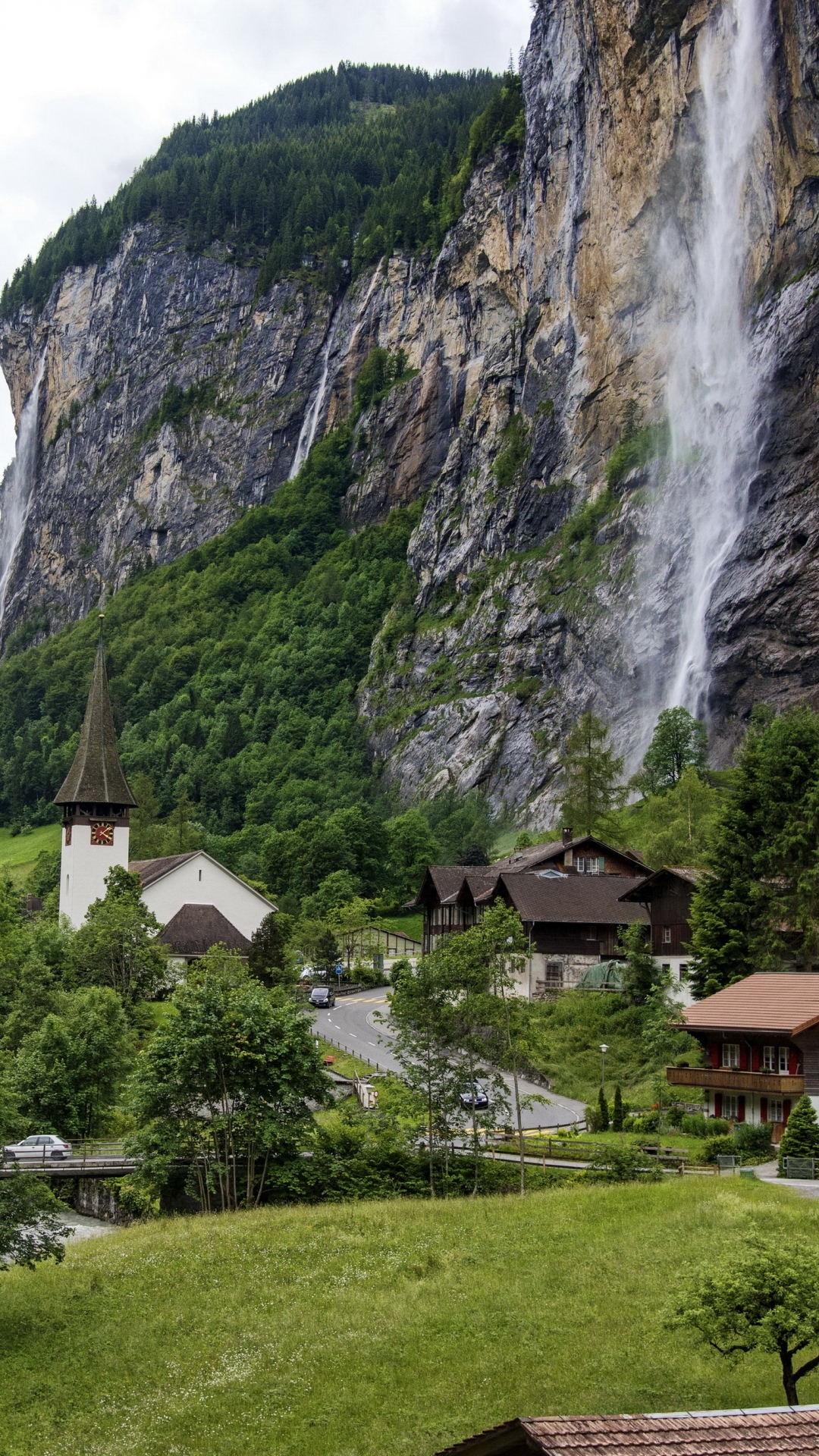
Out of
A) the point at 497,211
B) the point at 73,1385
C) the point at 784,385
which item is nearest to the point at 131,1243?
the point at 73,1385

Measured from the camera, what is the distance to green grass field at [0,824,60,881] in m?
146

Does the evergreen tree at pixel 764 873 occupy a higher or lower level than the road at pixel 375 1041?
higher

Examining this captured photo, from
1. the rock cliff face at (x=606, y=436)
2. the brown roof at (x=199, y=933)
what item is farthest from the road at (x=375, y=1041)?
the rock cliff face at (x=606, y=436)

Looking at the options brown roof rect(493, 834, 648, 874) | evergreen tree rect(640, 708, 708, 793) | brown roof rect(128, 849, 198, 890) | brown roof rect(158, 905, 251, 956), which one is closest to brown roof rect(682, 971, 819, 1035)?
brown roof rect(493, 834, 648, 874)

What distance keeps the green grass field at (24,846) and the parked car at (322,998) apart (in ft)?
226

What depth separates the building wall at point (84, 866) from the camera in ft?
264

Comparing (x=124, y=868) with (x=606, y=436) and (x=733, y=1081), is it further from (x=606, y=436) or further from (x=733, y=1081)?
(x=606, y=436)

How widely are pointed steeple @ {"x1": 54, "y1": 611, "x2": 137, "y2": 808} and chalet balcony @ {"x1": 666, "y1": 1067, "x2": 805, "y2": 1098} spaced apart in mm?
48680

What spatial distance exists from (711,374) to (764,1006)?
91.9 m

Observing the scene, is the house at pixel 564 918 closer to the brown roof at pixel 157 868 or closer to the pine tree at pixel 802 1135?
the brown roof at pixel 157 868

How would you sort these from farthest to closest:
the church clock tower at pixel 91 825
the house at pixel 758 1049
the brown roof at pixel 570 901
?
the church clock tower at pixel 91 825 → the brown roof at pixel 570 901 → the house at pixel 758 1049

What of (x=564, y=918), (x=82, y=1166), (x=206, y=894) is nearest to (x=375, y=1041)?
(x=564, y=918)

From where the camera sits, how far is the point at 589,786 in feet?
285

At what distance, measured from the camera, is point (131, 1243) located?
106 ft
